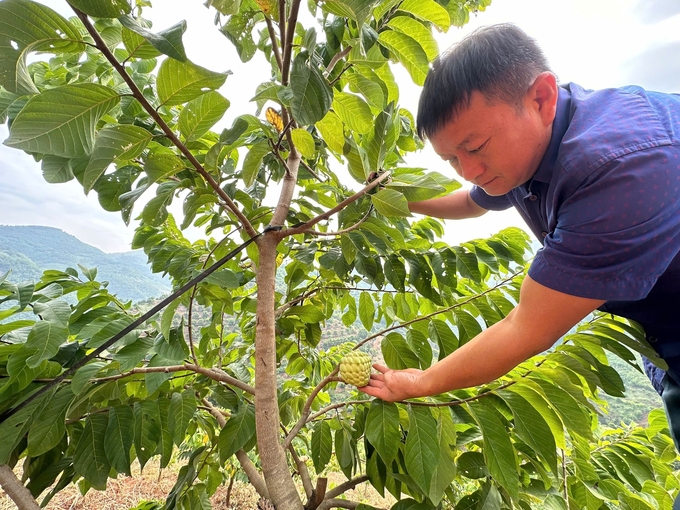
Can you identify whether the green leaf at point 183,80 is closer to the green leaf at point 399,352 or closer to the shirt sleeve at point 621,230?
the shirt sleeve at point 621,230

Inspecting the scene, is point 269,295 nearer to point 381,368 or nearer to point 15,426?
point 381,368

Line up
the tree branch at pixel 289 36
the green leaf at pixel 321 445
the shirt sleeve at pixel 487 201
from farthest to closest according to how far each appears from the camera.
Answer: the shirt sleeve at pixel 487 201
the green leaf at pixel 321 445
the tree branch at pixel 289 36

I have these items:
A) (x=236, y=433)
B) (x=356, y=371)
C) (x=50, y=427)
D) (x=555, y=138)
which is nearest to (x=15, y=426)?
(x=50, y=427)

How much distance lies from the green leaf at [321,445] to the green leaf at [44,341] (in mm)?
783

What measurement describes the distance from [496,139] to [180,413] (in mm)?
996

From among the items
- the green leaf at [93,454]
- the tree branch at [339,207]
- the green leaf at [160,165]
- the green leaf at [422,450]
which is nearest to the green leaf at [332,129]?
the tree branch at [339,207]

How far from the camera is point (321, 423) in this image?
1229 mm

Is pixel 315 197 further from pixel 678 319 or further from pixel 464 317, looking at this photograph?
pixel 678 319

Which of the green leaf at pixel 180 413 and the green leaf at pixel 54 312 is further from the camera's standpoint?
the green leaf at pixel 180 413

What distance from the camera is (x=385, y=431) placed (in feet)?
2.81

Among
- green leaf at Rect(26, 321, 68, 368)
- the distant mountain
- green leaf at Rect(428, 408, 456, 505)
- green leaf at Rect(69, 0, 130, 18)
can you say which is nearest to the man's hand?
green leaf at Rect(428, 408, 456, 505)

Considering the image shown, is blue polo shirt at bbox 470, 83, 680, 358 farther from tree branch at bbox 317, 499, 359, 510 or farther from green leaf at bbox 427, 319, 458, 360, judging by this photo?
tree branch at bbox 317, 499, 359, 510

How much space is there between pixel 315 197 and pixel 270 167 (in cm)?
18

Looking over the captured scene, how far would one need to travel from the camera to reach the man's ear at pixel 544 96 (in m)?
0.80
